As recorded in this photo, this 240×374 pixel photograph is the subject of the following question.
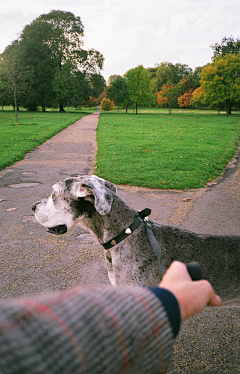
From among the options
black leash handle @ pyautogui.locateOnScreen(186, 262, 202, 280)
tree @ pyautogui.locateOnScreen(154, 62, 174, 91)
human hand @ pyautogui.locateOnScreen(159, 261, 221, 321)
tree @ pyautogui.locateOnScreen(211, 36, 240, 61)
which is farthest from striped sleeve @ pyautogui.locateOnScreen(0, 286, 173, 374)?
tree @ pyautogui.locateOnScreen(154, 62, 174, 91)

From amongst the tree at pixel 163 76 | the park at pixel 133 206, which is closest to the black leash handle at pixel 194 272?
the park at pixel 133 206

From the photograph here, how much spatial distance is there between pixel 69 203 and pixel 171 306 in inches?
83.5

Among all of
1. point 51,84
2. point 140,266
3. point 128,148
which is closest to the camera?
point 140,266

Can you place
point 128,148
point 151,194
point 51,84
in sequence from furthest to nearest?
point 51,84, point 128,148, point 151,194

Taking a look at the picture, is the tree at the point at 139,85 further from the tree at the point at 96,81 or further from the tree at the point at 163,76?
the tree at the point at 163,76

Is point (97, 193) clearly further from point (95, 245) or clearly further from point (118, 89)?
point (118, 89)

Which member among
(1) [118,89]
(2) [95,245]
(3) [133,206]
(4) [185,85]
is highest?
(4) [185,85]

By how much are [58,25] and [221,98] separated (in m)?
37.5

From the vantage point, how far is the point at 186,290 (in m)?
0.98

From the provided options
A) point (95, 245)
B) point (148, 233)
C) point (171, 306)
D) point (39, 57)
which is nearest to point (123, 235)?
point (148, 233)

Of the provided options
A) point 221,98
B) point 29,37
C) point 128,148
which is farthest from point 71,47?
point 128,148

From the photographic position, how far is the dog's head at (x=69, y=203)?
271cm

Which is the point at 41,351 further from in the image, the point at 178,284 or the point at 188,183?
the point at 188,183

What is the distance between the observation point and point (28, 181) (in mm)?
8742
